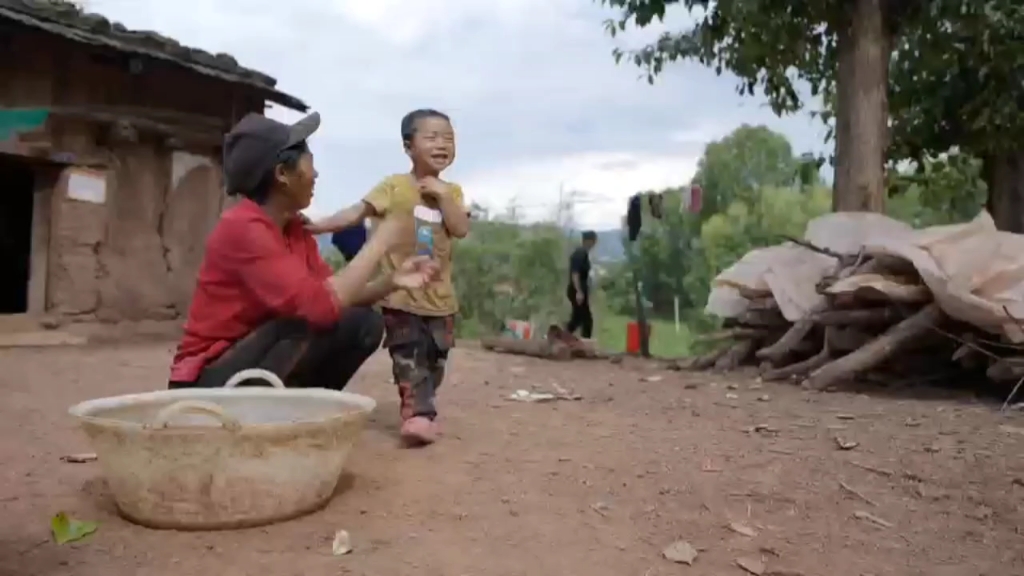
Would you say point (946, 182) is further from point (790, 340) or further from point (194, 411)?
point (194, 411)

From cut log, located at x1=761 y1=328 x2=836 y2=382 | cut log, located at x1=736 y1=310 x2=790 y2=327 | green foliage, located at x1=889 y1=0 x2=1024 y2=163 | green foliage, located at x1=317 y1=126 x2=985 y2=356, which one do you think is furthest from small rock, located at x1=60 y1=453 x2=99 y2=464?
green foliage, located at x1=317 y1=126 x2=985 y2=356

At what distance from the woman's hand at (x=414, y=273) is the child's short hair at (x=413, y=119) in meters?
0.76

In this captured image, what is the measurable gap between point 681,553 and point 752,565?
17cm

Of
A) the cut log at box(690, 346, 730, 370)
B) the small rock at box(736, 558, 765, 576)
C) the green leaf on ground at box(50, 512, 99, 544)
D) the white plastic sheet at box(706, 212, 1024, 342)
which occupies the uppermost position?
the white plastic sheet at box(706, 212, 1024, 342)

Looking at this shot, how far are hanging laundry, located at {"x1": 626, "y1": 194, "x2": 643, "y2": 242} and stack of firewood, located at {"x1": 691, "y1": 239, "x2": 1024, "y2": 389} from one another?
356 centimetres

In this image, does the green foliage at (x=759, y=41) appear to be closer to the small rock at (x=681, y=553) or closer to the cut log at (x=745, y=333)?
the cut log at (x=745, y=333)

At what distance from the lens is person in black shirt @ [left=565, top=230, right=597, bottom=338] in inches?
414

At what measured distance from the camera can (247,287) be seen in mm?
2693

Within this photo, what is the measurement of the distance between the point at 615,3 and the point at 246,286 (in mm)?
5664

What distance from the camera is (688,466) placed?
3062mm

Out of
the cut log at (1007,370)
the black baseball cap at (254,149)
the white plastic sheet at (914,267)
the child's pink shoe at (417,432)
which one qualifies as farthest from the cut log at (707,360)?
the black baseball cap at (254,149)

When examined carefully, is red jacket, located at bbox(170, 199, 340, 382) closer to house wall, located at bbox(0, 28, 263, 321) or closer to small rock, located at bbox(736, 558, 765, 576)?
small rock, located at bbox(736, 558, 765, 576)

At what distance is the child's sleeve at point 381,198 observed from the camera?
130 inches

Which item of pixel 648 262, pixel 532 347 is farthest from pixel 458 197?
pixel 648 262
